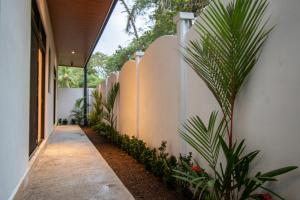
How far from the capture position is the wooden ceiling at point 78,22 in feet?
18.8

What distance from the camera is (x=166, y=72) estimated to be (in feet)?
11.8

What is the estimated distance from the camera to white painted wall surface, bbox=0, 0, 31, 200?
77.0 inches

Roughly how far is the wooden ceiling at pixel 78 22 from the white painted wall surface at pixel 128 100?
4.75ft

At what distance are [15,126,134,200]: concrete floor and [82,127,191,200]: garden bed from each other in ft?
0.34

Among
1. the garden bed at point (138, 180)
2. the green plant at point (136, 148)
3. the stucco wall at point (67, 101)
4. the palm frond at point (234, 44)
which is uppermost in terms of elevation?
the palm frond at point (234, 44)

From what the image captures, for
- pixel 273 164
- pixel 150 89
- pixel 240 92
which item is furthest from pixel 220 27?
pixel 150 89

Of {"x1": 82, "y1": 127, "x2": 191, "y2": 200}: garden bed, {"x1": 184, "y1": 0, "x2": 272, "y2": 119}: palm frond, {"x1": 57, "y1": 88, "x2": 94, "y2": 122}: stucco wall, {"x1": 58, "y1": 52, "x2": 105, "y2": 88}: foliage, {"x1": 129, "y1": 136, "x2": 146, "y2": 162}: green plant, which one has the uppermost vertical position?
{"x1": 58, "y1": 52, "x2": 105, "y2": 88}: foliage

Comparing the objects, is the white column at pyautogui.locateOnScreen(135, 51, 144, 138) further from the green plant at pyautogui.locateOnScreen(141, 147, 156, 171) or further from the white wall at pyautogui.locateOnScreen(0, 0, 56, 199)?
the white wall at pyautogui.locateOnScreen(0, 0, 56, 199)

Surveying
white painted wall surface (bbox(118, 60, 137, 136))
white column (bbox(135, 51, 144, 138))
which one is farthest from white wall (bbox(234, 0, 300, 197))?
white painted wall surface (bbox(118, 60, 137, 136))

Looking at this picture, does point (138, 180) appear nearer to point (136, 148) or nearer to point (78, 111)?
point (136, 148)

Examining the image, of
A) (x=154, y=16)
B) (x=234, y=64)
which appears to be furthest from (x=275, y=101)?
(x=154, y=16)

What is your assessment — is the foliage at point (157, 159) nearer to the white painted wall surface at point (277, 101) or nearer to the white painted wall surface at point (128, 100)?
the white painted wall surface at point (128, 100)

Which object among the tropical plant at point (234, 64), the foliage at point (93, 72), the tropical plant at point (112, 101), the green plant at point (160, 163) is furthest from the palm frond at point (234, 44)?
the foliage at point (93, 72)

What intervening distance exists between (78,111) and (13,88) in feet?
36.9
